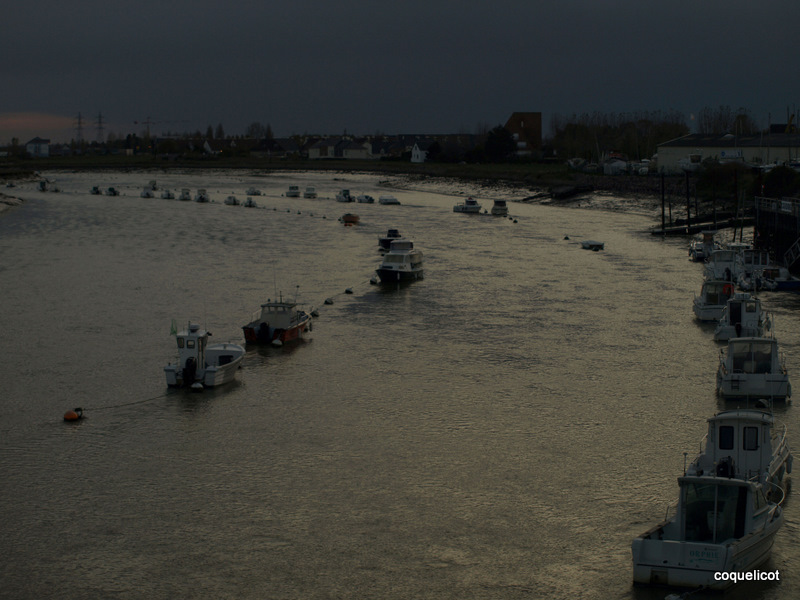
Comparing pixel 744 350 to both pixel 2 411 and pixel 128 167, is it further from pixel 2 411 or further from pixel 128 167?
pixel 128 167

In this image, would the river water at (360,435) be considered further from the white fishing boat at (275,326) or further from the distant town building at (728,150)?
the distant town building at (728,150)

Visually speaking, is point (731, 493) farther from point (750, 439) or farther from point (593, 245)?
point (593, 245)

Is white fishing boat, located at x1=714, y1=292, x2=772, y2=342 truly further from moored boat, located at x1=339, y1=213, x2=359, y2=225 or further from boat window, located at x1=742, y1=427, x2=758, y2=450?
moored boat, located at x1=339, y1=213, x2=359, y2=225

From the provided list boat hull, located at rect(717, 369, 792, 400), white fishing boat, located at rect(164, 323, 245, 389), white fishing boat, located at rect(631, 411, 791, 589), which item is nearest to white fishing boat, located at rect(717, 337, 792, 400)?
boat hull, located at rect(717, 369, 792, 400)

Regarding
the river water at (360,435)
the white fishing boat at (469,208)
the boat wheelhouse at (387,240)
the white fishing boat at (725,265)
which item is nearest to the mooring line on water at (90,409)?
the river water at (360,435)

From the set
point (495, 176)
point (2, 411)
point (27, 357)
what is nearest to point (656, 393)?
point (2, 411)

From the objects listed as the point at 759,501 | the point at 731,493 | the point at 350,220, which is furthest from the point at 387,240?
the point at 731,493
